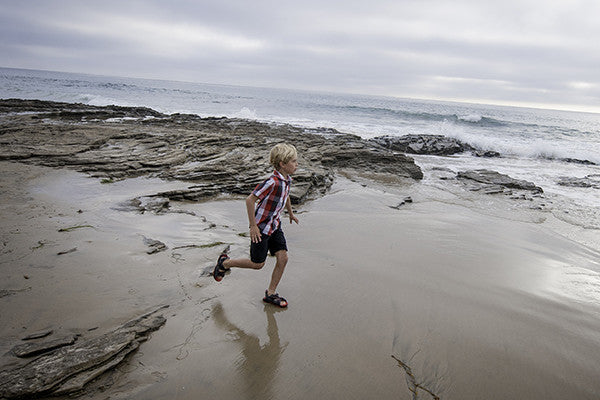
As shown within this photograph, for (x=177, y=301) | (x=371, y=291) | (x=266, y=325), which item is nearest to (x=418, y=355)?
(x=371, y=291)

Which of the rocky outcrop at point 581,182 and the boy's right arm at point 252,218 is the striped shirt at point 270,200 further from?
the rocky outcrop at point 581,182

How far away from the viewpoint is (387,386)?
7.16 feet

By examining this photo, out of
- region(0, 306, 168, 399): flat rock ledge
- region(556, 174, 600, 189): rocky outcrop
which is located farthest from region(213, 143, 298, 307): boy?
region(556, 174, 600, 189): rocky outcrop

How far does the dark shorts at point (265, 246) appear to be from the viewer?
3078 millimetres

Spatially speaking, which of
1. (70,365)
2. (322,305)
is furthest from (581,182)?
(70,365)

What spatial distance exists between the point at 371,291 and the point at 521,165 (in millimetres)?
15689

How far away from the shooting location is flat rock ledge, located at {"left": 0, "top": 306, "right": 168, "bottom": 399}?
6.15 feet

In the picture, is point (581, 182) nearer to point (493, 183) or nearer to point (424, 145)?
point (493, 183)

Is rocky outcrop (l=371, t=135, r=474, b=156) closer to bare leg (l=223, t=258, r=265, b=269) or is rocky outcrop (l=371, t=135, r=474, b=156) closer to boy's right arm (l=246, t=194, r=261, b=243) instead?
bare leg (l=223, t=258, r=265, b=269)

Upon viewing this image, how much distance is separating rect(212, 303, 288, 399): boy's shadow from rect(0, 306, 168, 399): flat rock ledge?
62 cm

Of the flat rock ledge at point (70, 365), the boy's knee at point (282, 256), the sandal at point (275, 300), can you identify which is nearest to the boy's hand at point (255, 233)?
the boy's knee at point (282, 256)

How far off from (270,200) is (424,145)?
1588 cm

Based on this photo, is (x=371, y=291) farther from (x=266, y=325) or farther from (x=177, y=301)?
(x=177, y=301)

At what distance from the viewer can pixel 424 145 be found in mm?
17141
